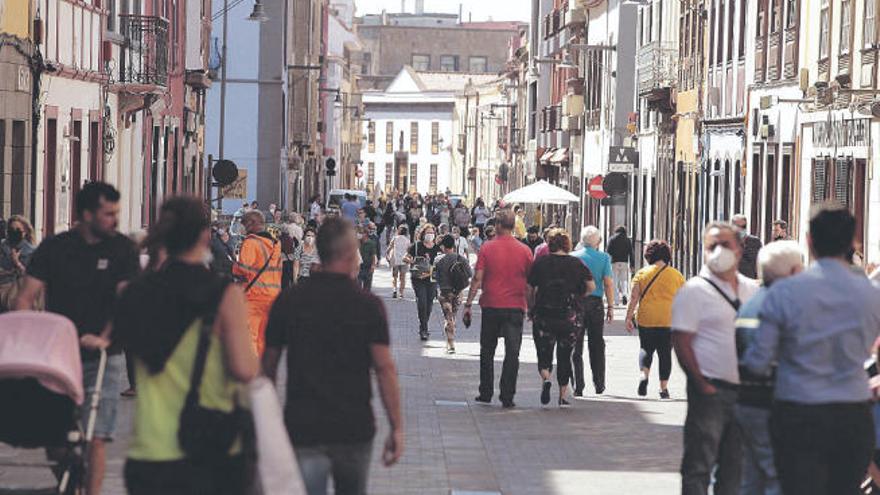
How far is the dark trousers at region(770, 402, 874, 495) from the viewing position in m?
9.41

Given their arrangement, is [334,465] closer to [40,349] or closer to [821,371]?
[821,371]

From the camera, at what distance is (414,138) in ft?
529

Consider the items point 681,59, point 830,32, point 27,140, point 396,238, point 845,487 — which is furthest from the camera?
point 681,59

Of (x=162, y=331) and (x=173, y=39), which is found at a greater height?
(x=173, y=39)

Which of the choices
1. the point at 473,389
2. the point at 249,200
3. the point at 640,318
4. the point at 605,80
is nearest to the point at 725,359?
the point at 640,318

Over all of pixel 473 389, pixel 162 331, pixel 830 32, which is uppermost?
pixel 830 32

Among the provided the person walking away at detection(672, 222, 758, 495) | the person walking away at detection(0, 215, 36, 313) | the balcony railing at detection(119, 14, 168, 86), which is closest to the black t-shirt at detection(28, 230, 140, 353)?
the person walking away at detection(672, 222, 758, 495)

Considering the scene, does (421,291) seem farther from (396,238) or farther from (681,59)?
(681,59)

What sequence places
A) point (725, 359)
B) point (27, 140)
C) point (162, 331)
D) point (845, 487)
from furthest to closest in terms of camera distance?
point (27, 140) < point (725, 359) < point (845, 487) < point (162, 331)

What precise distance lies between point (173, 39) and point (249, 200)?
88.4ft

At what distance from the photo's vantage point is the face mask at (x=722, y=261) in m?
11.6

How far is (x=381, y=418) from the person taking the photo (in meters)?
18.1

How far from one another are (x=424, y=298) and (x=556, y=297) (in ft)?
34.7

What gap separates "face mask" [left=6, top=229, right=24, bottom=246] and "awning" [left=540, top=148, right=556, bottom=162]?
59491mm
